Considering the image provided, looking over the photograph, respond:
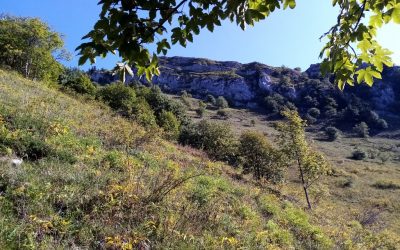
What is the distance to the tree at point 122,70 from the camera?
136 inches

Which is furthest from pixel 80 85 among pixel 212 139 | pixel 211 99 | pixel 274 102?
pixel 274 102

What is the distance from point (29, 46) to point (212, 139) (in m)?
21.5

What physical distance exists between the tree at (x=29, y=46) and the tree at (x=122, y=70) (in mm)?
38726

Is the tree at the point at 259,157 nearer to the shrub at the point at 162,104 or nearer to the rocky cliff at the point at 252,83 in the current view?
the shrub at the point at 162,104

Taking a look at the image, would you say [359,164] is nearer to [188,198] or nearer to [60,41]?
[60,41]

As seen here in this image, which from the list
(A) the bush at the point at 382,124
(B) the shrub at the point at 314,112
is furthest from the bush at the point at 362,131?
(B) the shrub at the point at 314,112

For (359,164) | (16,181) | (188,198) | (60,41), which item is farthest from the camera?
(359,164)

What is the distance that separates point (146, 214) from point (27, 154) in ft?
10.9

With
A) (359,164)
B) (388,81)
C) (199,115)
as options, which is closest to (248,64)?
(388,81)

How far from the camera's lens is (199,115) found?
102 meters

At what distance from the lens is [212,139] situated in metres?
42.5

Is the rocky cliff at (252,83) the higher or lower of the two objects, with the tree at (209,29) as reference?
higher

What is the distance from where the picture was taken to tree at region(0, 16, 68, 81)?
1547 inches

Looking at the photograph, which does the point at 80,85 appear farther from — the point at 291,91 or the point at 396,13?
the point at 291,91
